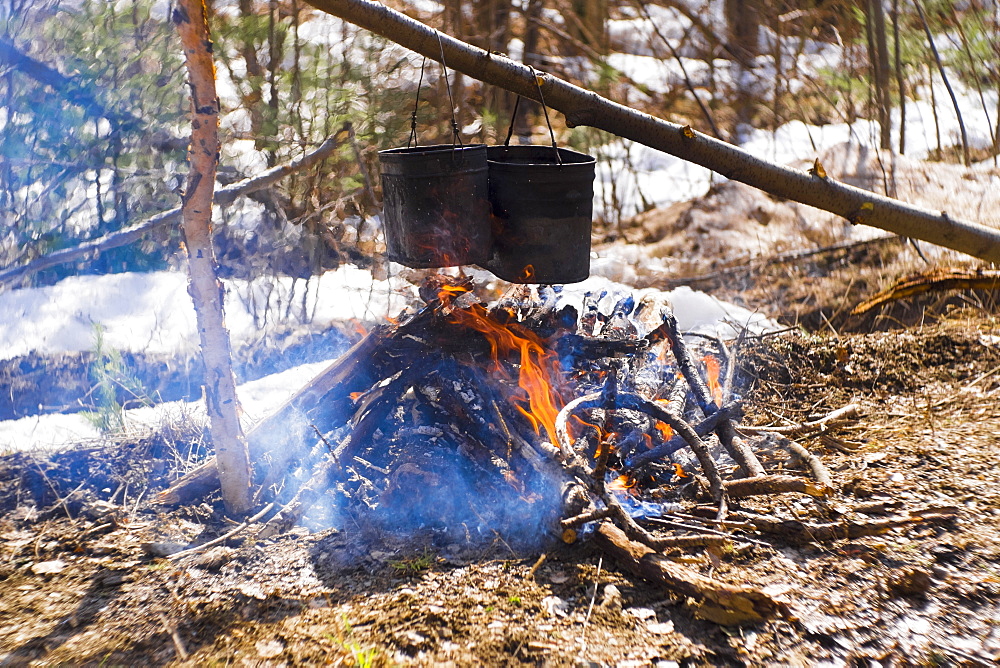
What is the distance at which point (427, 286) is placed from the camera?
3.74 metres

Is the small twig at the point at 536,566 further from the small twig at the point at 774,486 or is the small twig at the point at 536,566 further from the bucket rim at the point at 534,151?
the bucket rim at the point at 534,151

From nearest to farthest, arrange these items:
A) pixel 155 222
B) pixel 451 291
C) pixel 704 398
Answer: pixel 704 398 → pixel 451 291 → pixel 155 222

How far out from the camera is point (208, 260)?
2.86 metres

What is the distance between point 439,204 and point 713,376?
200 cm

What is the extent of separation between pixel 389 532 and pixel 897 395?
120 inches

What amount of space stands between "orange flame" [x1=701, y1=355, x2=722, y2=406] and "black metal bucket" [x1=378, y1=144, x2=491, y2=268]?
1672 mm

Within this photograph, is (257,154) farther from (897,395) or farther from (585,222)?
(897,395)

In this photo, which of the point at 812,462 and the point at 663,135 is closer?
the point at 812,462

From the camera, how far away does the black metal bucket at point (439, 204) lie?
9.69 ft

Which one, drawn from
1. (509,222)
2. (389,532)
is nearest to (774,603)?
(389,532)

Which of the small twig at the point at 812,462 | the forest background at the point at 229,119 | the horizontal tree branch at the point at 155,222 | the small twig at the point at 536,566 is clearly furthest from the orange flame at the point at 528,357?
the forest background at the point at 229,119

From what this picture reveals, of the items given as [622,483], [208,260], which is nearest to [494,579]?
[622,483]

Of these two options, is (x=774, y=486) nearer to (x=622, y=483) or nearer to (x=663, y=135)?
(x=622, y=483)

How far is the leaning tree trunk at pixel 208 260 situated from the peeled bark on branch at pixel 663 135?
799 millimetres
